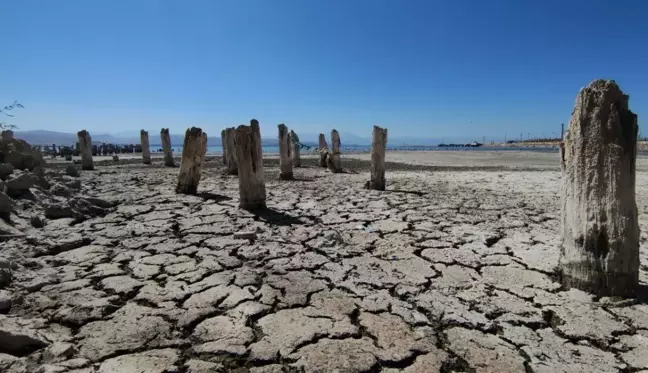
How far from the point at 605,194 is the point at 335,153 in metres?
11.9

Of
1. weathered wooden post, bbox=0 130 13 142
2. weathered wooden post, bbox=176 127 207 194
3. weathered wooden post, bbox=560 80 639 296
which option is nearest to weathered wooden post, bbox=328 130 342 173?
weathered wooden post, bbox=176 127 207 194

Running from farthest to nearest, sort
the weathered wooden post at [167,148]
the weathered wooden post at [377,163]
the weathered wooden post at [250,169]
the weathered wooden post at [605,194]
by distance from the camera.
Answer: the weathered wooden post at [167,148] → the weathered wooden post at [377,163] → the weathered wooden post at [250,169] → the weathered wooden post at [605,194]

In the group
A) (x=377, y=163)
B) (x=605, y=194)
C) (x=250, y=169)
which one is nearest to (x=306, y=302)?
(x=605, y=194)

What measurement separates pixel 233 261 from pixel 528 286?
2980mm

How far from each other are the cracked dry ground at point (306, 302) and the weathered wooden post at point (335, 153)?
8.72m

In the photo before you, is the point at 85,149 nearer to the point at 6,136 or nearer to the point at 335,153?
the point at 6,136

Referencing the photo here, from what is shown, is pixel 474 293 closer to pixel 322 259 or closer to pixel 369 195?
pixel 322 259

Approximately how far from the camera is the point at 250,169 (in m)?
6.80

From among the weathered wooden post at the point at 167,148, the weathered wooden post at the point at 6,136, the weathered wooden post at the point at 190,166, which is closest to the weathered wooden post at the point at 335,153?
the weathered wooden post at the point at 190,166

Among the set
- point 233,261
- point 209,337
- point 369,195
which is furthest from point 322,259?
point 369,195

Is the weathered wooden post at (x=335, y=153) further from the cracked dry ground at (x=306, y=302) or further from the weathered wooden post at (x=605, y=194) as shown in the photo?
the weathered wooden post at (x=605, y=194)

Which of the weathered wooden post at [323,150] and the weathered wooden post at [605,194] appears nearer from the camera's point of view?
the weathered wooden post at [605,194]

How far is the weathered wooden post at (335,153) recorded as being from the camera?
14435mm

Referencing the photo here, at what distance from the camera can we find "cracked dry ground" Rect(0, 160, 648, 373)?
244 centimetres
